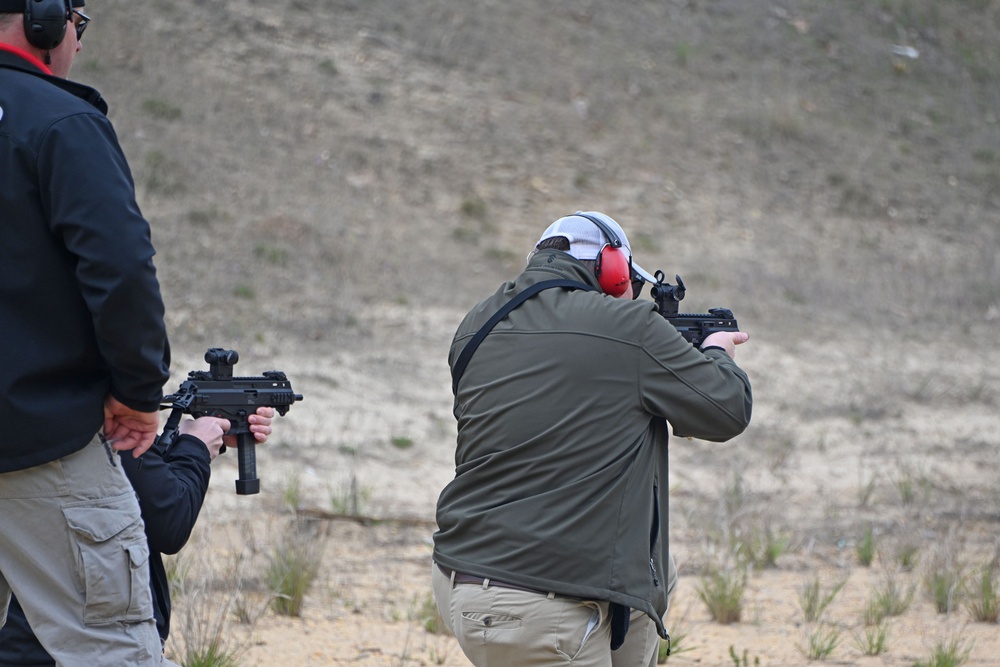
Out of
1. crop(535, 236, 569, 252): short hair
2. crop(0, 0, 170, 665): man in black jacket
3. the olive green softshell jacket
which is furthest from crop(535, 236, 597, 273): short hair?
crop(0, 0, 170, 665): man in black jacket

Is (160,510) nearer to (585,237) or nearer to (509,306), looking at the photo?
(509,306)

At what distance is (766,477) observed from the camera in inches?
338

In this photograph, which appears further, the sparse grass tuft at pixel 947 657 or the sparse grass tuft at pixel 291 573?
the sparse grass tuft at pixel 291 573

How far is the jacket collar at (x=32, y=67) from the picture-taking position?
2385 millimetres

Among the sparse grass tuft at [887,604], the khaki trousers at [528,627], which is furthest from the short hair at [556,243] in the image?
the sparse grass tuft at [887,604]

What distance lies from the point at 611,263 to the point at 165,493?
135 cm

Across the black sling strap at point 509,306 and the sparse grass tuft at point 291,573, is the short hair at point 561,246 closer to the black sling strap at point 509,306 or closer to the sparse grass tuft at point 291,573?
the black sling strap at point 509,306

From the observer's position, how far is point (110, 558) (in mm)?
2328

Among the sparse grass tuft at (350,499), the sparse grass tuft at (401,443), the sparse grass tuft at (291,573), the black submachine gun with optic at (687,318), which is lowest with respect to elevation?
the sparse grass tuft at (401,443)

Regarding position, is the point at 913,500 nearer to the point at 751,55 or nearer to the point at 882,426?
the point at 882,426

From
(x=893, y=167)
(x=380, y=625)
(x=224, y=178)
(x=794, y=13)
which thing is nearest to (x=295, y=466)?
(x=380, y=625)

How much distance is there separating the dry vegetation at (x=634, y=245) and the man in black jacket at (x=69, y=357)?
67.5 inches

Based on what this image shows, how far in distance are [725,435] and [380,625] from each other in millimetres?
2709

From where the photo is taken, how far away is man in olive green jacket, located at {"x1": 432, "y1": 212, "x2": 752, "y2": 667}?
263 cm
